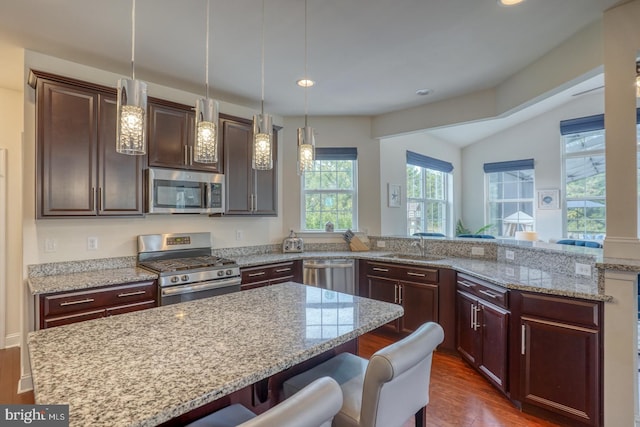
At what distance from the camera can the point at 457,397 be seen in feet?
8.03

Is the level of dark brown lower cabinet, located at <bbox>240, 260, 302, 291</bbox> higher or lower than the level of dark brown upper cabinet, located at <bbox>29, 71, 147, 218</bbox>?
lower

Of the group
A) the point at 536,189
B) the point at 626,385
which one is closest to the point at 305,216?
the point at 626,385

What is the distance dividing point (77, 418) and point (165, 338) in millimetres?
516

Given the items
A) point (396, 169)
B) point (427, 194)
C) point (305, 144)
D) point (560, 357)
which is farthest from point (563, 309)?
point (427, 194)

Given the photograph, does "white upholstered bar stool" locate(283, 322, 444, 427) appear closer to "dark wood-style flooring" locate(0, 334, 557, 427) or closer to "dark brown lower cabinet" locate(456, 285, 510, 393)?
"dark wood-style flooring" locate(0, 334, 557, 427)

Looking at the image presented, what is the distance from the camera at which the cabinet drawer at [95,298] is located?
223 cm

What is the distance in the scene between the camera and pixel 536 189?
6262 mm

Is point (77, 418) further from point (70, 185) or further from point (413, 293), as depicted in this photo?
point (413, 293)

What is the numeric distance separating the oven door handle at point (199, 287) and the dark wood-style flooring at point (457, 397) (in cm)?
121

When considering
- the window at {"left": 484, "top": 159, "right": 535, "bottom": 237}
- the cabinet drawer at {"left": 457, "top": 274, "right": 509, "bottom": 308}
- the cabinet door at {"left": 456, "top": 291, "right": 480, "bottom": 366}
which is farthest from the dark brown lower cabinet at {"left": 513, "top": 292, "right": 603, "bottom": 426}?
the window at {"left": 484, "top": 159, "right": 535, "bottom": 237}

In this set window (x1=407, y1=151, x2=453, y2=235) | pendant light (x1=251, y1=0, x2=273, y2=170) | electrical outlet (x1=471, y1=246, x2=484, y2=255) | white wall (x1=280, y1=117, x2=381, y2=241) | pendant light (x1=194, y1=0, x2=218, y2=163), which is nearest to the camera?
pendant light (x1=194, y1=0, x2=218, y2=163)

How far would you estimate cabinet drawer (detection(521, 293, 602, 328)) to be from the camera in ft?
6.52

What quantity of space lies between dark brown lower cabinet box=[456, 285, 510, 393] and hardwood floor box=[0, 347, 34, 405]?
3.52 meters

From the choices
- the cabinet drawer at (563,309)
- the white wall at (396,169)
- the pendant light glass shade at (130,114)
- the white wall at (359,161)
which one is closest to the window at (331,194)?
the white wall at (359,161)
